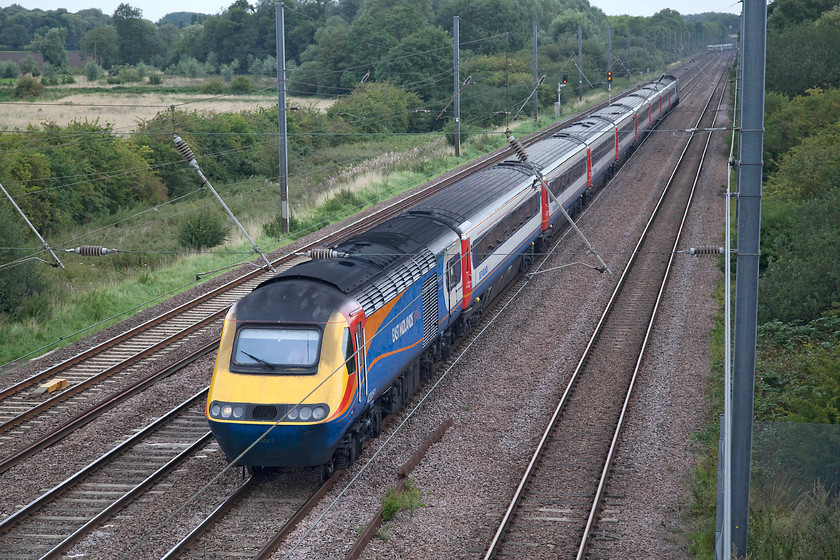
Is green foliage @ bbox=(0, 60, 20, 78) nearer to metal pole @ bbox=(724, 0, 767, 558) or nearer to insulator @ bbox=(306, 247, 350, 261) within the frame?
insulator @ bbox=(306, 247, 350, 261)

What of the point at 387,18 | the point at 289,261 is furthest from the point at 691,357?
the point at 387,18

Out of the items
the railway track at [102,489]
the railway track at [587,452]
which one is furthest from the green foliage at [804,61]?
the railway track at [102,489]

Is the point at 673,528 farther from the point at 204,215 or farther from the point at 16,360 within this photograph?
the point at 204,215

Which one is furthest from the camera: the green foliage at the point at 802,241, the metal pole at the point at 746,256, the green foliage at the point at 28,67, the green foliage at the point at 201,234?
the green foliage at the point at 28,67

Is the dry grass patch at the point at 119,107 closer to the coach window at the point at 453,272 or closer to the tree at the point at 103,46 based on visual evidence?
the coach window at the point at 453,272

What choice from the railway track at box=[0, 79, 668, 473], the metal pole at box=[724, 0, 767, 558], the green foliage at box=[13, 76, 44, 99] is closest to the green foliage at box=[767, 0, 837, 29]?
the railway track at box=[0, 79, 668, 473]

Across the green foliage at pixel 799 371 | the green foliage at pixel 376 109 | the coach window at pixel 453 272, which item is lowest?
the green foliage at pixel 799 371

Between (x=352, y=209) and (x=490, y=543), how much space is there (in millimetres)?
24136

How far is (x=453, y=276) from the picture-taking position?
1741 cm

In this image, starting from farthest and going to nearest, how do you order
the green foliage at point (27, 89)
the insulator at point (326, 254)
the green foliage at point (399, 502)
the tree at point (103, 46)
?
the tree at point (103, 46), the green foliage at point (27, 89), the insulator at point (326, 254), the green foliage at point (399, 502)

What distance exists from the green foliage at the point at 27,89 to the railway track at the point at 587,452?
202 ft

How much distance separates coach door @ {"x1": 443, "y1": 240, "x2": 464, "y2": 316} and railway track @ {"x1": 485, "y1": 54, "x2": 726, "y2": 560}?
2947 millimetres

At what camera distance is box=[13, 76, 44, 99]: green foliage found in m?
69.2

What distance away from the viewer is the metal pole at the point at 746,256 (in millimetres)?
9242
